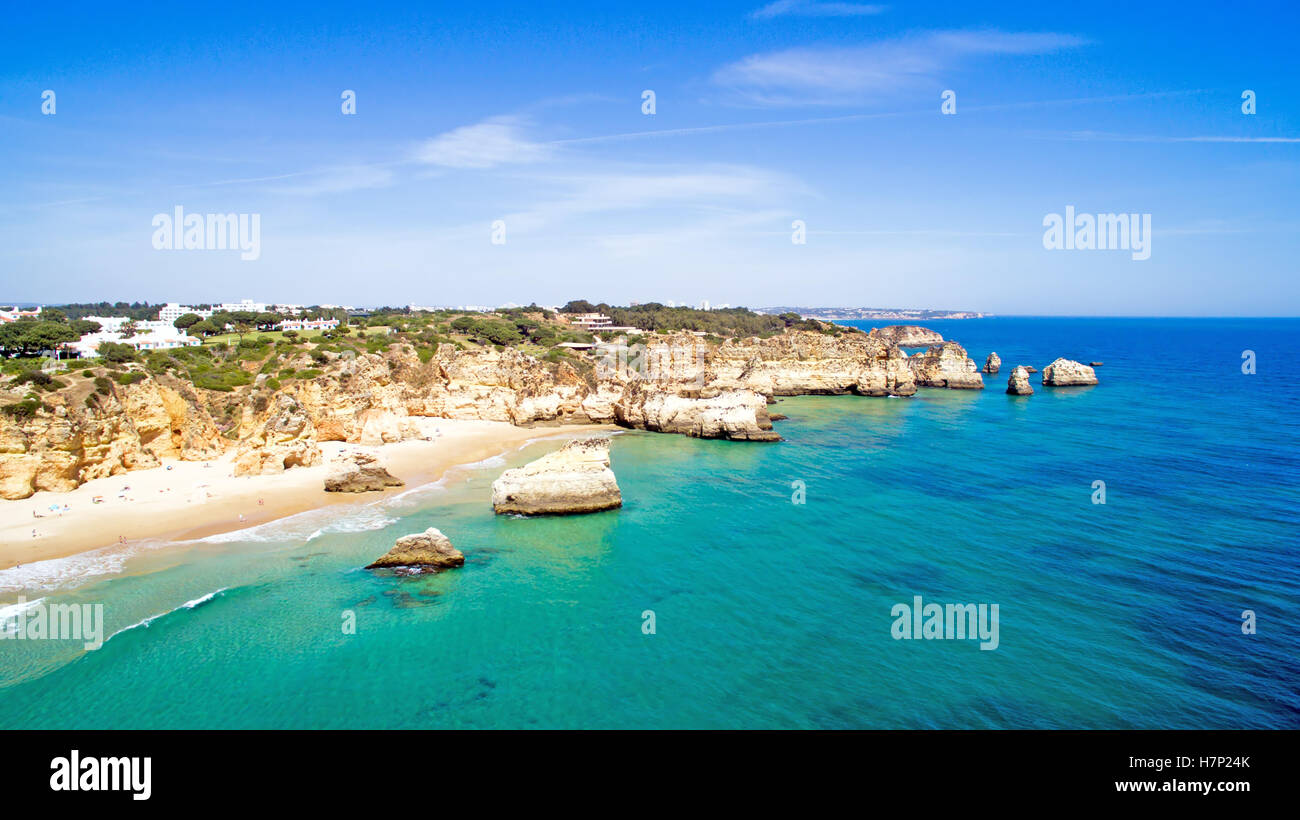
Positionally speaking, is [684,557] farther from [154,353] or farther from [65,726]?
[154,353]

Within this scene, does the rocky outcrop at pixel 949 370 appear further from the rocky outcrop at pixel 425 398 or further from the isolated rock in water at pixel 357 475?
the isolated rock in water at pixel 357 475

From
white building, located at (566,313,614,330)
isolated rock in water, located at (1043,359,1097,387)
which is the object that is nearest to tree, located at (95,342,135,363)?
white building, located at (566,313,614,330)

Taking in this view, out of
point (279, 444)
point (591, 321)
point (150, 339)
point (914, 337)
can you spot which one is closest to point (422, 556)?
point (279, 444)

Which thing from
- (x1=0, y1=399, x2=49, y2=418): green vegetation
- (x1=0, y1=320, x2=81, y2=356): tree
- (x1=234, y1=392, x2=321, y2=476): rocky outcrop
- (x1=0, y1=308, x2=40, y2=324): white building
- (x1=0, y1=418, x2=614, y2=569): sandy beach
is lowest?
(x1=0, y1=418, x2=614, y2=569): sandy beach

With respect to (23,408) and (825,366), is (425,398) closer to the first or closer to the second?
(23,408)

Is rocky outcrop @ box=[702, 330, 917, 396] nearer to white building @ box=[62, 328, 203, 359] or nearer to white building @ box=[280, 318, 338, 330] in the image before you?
white building @ box=[280, 318, 338, 330]
